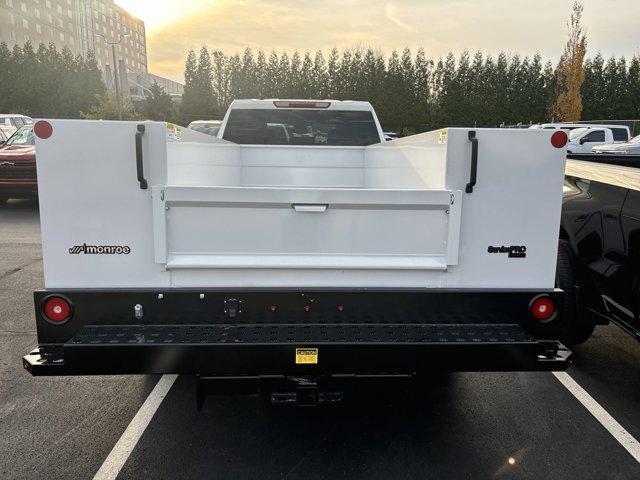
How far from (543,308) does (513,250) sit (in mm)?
380

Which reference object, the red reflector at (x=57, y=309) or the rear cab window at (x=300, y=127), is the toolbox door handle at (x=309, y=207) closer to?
the red reflector at (x=57, y=309)

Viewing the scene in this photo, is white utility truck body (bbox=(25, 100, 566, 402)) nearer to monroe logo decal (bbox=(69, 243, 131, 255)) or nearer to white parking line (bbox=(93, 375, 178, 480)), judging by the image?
monroe logo decal (bbox=(69, 243, 131, 255))

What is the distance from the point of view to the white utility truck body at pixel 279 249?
2.71m

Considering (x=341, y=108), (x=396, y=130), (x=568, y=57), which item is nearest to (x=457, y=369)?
(x=341, y=108)

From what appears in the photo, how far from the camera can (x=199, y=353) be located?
2660 mm

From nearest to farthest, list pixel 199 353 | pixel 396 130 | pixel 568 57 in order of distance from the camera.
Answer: pixel 199 353 → pixel 568 57 → pixel 396 130

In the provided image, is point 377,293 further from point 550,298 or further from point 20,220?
point 20,220

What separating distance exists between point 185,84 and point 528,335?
6454 centimetres

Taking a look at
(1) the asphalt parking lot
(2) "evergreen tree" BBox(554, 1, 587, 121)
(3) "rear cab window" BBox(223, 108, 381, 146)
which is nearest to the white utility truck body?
(1) the asphalt parking lot

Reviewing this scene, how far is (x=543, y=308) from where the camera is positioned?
117 inches

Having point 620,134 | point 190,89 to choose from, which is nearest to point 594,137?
point 620,134

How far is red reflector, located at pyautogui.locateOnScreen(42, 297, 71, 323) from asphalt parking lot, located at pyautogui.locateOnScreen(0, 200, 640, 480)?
91 cm

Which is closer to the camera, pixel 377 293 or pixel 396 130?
pixel 377 293

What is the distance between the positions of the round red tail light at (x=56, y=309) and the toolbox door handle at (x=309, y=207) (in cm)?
133
